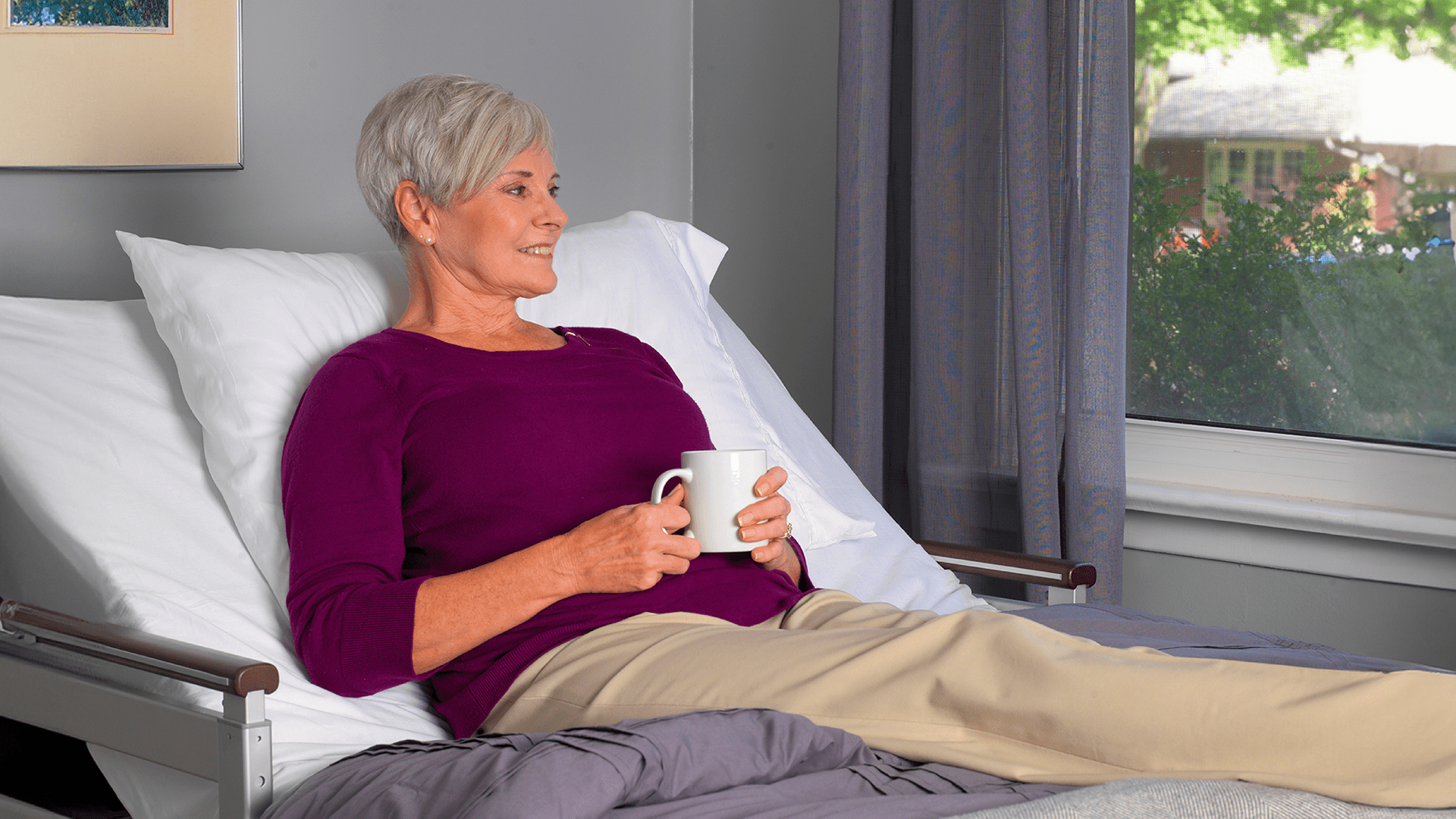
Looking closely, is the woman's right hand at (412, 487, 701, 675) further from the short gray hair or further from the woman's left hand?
the short gray hair

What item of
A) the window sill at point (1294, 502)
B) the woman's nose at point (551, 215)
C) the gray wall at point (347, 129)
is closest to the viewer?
the woman's nose at point (551, 215)

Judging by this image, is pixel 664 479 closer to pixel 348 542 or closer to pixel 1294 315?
pixel 348 542

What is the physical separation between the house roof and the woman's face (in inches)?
50.6

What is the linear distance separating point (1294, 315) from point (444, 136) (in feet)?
4.90

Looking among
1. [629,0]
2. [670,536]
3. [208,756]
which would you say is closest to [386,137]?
[670,536]

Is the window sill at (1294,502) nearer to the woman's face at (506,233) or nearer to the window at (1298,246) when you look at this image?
the window at (1298,246)

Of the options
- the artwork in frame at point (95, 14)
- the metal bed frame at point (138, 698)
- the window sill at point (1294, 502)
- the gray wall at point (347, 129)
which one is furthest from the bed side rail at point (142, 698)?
the window sill at point (1294, 502)

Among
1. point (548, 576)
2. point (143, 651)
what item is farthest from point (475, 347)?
point (143, 651)

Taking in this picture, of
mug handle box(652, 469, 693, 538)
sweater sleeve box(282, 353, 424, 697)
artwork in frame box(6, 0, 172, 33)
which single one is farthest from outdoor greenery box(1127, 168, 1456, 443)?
artwork in frame box(6, 0, 172, 33)

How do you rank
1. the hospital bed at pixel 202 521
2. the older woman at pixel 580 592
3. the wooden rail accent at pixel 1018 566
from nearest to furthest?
the older woman at pixel 580 592 → the hospital bed at pixel 202 521 → the wooden rail accent at pixel 1018 566

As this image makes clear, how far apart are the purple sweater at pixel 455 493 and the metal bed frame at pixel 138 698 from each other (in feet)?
0.51

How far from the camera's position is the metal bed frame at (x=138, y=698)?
109cm

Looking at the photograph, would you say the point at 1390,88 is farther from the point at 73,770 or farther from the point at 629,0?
the point at 73,770

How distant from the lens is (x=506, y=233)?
1531 mm
